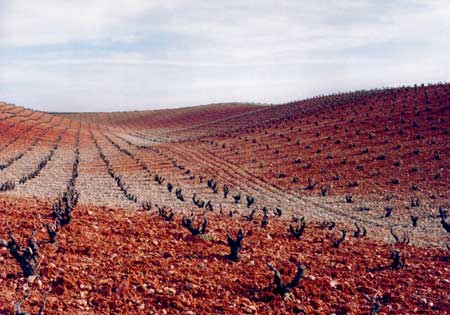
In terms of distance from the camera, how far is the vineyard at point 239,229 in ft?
23.1

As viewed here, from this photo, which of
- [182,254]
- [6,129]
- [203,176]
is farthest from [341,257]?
[6,129]

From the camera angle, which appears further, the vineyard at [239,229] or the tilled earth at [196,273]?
the vineyard at [239,229]

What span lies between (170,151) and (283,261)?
3545cm

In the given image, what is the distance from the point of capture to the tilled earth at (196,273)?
6648 mm

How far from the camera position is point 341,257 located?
33.8ft

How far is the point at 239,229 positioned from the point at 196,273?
2.85 metres

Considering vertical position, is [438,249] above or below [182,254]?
below

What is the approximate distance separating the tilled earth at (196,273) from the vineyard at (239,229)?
0.03m

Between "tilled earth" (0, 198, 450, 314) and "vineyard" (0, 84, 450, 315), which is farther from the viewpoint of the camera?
"vineyard" (0, 84, 450, 315)

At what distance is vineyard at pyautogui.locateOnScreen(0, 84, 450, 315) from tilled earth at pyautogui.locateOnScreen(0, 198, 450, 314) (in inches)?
1.3

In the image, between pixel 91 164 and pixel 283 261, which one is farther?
pixel 91 164

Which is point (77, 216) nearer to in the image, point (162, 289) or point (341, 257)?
point (162, 289)

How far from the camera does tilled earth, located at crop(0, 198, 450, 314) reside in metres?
6.65

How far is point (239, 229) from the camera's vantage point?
10.8m
